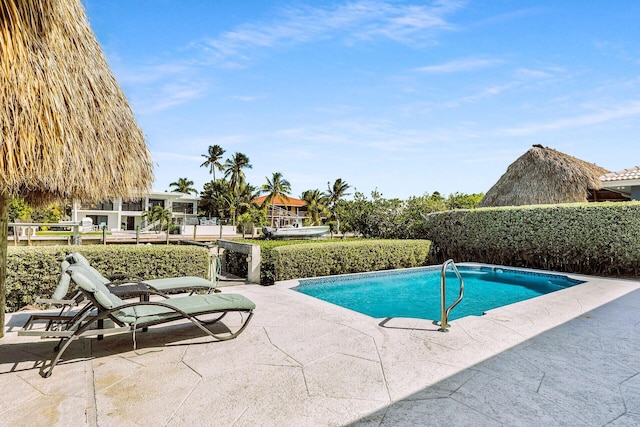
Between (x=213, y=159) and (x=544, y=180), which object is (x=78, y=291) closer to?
(x=544, y=180)

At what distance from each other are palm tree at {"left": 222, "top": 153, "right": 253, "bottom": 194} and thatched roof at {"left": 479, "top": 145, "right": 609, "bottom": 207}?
37.3m

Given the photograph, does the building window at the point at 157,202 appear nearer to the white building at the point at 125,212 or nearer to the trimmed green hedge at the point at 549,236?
the white building at the point at 125,212

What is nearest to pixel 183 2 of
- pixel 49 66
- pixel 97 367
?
pixel 49 66

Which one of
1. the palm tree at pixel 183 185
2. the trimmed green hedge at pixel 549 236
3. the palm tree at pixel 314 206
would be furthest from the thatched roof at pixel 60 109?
the palm tree at pixel 183 185

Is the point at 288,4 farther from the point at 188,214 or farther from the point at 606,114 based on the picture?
the point at 188,214

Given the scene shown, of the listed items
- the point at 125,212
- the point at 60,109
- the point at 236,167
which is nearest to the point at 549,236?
the point at 60,109

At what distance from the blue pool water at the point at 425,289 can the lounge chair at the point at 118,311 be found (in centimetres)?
416

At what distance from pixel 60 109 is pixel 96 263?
4262 mm

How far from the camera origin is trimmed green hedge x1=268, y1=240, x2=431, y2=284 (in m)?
9.80

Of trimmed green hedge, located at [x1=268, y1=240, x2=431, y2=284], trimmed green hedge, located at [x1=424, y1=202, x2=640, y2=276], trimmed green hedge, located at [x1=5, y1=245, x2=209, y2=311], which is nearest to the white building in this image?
trimmed green hedge, located at [x1=424, y1=202, x2=640, y2=276]

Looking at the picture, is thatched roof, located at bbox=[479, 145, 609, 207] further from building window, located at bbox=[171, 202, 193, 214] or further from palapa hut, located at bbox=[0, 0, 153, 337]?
building window, located at bbox=[171, 202, 193, 214]

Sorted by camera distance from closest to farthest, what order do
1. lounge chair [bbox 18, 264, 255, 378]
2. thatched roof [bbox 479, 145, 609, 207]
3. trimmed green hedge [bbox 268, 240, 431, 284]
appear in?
lounge chair [bbox 18, 264, 255, 378], trimmed green hedge [bbox 268, 240, 431, 284], thatched roof [bbox 479, 145, 609, 207]

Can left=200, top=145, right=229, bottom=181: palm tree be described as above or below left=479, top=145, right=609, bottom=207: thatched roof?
above

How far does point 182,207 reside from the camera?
49.6m
